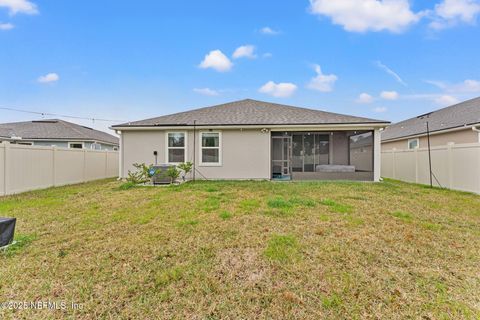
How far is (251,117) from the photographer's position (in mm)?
12453

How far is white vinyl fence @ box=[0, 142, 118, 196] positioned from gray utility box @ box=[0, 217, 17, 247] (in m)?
6.06

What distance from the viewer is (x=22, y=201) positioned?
23.5 feet

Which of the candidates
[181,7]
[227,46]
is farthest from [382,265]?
[227,46]

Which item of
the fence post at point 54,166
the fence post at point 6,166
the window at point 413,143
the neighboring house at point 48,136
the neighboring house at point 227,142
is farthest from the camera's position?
the neighboring house at point 48,136

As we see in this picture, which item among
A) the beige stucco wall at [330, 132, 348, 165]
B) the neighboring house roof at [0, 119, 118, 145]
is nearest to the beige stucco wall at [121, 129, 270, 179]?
the beige stucco wall at [330, 132, 348, 165]

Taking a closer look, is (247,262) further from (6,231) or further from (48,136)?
(48,136)

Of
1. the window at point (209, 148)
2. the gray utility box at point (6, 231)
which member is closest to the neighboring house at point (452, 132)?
the window at point (209, 148)

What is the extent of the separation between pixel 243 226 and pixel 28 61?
65.1 ft

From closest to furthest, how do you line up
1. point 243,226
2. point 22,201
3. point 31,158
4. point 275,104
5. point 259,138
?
point 243,226 < point 22,201 < point 31,158 < point 259,138 < point 275,104

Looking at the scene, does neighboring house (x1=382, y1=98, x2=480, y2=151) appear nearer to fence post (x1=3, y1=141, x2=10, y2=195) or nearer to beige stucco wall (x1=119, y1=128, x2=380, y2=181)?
beige stucco wall (x1=119, y1=128, x2=380, y2=181)

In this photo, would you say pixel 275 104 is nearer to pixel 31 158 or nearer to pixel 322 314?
pixel 31 158

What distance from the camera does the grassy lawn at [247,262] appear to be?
7.98ft

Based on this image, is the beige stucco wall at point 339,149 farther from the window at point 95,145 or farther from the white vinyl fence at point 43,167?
the window at point 95,145

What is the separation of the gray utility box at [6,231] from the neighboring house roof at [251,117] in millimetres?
8421
